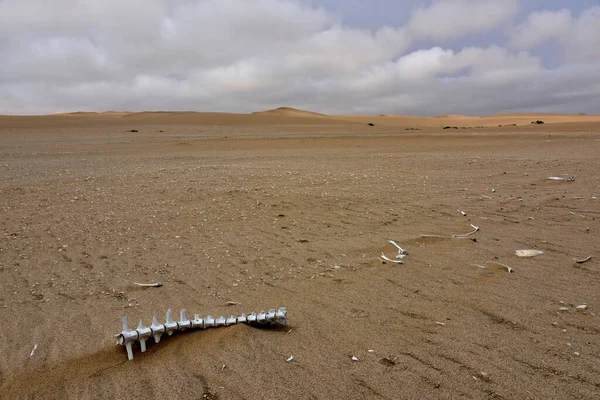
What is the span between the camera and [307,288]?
13.7 ft

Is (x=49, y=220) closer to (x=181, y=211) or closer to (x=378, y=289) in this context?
(x=181, y=211)

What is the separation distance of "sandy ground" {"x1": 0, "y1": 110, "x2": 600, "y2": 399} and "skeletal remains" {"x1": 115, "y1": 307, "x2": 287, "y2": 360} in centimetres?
7

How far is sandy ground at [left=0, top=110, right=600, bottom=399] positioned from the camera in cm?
272

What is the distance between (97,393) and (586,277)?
4.13 metres

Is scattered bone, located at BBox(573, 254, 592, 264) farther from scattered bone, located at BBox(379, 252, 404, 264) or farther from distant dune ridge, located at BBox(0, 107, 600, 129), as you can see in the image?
distant dune ridge, located at BBox(0, 107, 600, 129)

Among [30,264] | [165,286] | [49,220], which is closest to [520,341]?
[165,286]

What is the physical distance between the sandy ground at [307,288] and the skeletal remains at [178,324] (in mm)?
71

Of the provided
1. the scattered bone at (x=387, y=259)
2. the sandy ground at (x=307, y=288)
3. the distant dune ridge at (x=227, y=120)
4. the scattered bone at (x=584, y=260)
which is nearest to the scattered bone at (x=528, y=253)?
the sandy ground at (x=307, y=288)

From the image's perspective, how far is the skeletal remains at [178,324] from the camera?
2.88 meters

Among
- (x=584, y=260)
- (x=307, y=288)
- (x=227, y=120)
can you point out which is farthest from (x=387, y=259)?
(x=227, y=120)

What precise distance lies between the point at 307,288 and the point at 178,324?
1.40 meters

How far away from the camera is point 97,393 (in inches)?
103

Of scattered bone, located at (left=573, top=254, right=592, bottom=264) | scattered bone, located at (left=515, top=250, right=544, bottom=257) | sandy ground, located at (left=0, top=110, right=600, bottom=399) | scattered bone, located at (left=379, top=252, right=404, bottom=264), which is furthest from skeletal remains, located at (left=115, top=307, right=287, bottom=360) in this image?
scattered bone, located at (left=573, top=254, right=592, bottom=264)

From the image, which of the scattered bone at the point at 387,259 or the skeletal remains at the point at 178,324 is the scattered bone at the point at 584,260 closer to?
the scattered bone at the point at 387,259
